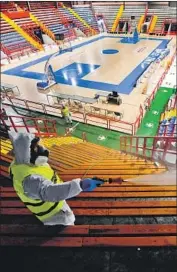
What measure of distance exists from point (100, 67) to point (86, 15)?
18.7m

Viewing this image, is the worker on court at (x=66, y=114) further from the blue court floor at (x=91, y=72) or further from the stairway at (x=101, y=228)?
the stairway at (x=101, y=228)

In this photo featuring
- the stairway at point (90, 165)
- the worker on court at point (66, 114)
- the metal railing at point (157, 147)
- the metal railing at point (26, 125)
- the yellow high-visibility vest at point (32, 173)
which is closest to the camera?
the yellow high-visibility vest at point (32, 173)

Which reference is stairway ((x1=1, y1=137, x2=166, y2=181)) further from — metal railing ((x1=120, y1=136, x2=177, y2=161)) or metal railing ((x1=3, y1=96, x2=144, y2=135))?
metal railing ((x1=3, y1=96, x2=144, y2=135))

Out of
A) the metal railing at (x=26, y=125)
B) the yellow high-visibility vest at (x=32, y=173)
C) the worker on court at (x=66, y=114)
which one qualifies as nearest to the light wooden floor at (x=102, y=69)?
the worker on court at (x=66, y=114)

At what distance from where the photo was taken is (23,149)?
6.47 feet

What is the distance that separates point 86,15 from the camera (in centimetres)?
3130

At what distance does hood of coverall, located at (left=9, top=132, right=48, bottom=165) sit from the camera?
1930mm

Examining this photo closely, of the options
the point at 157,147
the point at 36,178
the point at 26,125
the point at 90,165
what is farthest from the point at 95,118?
the point at 36,178

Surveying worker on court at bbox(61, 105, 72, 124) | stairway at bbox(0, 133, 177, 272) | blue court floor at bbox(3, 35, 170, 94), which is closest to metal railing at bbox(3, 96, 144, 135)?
worker on court at bbox(61, 105, 72, 124)

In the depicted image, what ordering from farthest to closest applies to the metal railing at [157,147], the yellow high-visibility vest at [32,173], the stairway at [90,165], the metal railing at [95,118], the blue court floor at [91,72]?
the blue court floor at [91,72] → the metal railing at [95,118] → the metal railing at [157,147] → the stairway at [90,165] → the yellow high-visibility vest at [32,173]

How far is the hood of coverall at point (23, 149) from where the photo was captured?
76.0 inches

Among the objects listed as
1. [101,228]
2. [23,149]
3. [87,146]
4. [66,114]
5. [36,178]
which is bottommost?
[87,146]

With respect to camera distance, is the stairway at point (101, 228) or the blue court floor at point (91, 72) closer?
the stairway at point (101, 228)

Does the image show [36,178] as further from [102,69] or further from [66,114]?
[102,69]
